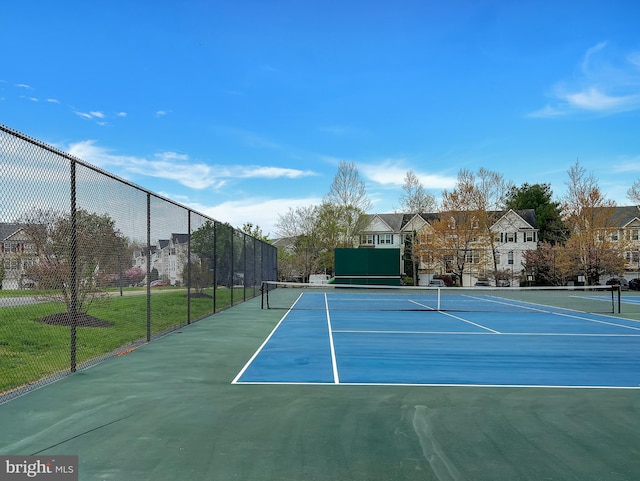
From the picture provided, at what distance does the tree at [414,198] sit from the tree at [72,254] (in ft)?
167

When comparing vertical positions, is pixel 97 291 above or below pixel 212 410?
above

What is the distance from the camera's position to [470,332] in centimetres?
1179

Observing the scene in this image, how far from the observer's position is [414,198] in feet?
191

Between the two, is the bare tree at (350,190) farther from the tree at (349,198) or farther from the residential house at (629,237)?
the residential house at (629,237)

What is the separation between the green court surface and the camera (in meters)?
3.61

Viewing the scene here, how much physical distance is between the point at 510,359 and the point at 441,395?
3064 millimetres

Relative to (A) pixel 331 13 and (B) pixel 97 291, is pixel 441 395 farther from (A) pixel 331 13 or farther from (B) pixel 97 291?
(A) pixel 331 13

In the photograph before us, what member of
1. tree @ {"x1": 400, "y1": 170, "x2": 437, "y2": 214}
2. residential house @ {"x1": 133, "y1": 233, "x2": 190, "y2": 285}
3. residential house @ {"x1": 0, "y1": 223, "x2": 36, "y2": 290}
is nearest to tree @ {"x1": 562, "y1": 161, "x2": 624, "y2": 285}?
tree @ {"x1": 400, "y1": 170, "x2": 437, "y2": 214}

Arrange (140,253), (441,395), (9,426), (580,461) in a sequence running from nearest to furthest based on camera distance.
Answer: (580,461) < (9,426) < (441,395) < (140,253)

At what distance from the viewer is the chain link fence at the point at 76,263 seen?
5633 millimetres

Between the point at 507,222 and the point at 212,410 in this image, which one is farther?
the point at 507,222

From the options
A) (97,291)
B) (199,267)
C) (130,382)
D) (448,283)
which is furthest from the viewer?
(448,283)

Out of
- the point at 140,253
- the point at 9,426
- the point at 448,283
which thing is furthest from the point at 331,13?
the point at 448,283

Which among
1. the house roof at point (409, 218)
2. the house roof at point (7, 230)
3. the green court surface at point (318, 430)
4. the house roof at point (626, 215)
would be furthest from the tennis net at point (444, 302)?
the house roof at point (626, 215)
